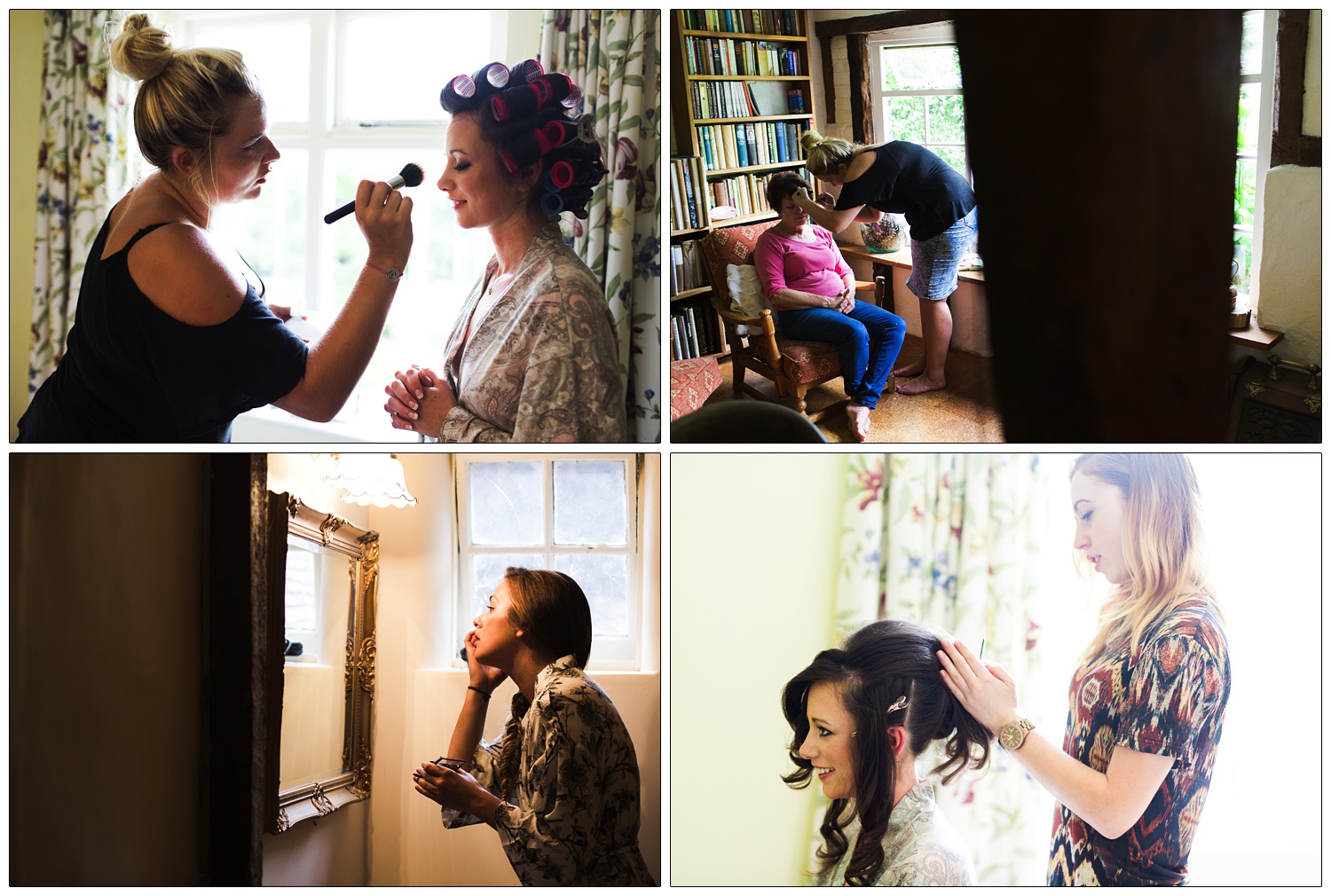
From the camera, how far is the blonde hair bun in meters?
1.18

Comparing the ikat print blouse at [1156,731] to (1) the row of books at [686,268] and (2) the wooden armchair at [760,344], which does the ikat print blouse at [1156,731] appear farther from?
(1) the row of books at [686,268]

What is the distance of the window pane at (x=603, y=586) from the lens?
128cm

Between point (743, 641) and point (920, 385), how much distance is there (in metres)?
0.47

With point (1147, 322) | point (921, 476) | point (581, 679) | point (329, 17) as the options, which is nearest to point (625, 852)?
point (581, 679)

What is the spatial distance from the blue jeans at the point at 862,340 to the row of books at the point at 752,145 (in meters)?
0.23

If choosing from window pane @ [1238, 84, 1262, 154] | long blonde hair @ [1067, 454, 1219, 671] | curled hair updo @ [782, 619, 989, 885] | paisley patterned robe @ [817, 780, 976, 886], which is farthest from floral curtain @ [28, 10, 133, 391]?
window pane @ [1238, 84, 1262, 154]

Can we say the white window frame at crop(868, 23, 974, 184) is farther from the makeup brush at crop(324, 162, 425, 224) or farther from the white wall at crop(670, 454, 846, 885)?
the makeup brush at crop(324, 162, 425, 224)

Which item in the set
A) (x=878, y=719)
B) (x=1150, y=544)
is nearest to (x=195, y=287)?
(x=878, y=719)

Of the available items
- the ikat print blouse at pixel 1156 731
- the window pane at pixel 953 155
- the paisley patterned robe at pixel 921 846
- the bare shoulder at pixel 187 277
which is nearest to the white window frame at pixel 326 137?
→ the bare shoulder at pixel 187 277

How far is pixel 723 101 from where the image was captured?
4.20 feet

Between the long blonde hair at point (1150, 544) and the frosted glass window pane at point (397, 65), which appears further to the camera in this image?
the frosted glass window pane at point (397, 65)

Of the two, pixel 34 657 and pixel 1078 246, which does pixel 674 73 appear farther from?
pixel 34 657

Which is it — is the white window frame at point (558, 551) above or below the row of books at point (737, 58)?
below

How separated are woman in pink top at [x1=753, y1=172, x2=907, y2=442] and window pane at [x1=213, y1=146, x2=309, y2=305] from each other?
2.85ft
